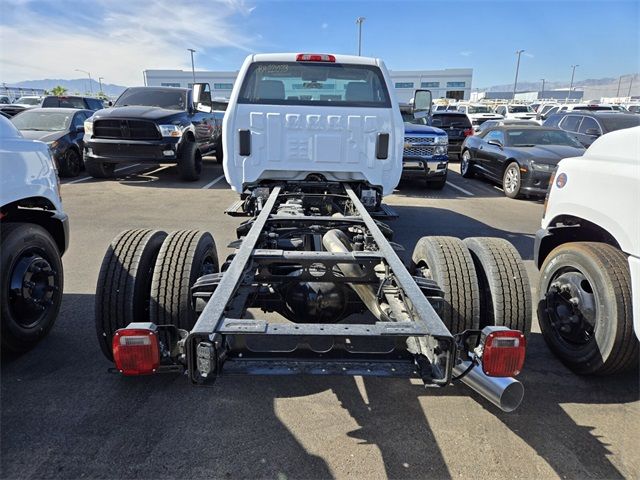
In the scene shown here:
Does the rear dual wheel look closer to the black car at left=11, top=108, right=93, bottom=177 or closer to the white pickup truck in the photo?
the white pickup truck

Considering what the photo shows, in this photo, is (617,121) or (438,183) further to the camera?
(617,121)

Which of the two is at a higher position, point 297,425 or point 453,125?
point 453,125

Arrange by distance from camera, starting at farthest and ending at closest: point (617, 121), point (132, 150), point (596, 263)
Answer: point (617, 121), point (132, 150), point (596, 263)

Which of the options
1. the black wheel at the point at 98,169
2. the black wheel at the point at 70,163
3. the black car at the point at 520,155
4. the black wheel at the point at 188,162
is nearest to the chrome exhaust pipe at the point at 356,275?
the black car at the point at 520,155

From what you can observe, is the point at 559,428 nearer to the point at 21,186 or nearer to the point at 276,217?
the point at 276,217

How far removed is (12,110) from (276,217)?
1999 centimetres

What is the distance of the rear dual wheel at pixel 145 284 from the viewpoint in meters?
2.67

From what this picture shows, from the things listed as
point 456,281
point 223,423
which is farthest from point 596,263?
point 223,423

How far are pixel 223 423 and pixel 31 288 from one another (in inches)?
70.5

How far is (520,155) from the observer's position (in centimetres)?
983

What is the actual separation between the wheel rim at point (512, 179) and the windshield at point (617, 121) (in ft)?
12.4

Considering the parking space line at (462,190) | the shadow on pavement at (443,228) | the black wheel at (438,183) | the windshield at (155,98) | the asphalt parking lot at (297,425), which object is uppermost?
the windshield at (155,98)

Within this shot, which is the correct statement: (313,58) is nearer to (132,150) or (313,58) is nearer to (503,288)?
(503,288)

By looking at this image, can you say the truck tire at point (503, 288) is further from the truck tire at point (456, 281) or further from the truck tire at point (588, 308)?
the truck tire at point (588, 308)
